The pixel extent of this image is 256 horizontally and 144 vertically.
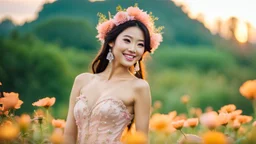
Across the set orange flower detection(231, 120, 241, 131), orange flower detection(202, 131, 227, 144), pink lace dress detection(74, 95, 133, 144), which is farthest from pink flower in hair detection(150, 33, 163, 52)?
orange flower detection(202, 131, 227, 144)

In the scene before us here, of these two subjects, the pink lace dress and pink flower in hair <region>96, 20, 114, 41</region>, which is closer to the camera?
the pink lace dress

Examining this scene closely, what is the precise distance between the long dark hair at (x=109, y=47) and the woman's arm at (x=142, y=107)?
174mm

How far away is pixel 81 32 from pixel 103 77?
45.9 feet

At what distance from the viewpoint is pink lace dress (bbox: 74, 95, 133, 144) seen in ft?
8.18

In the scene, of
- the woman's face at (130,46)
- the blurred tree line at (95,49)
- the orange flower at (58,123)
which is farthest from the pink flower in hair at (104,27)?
the blurred tree line at (95,49)

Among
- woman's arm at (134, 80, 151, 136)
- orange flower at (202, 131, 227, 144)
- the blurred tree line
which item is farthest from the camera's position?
the blurred tree line

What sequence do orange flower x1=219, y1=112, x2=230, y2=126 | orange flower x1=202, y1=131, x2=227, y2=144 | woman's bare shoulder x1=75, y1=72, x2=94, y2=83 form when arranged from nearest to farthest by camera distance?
1. orange flower x1=202, y1=131, x2=227, y2=144
2. orange flower x1=219, y1=112, x2=230, y2=126
3. woman's bare shoulder x1=75, y1=72, x2=94, y2=83

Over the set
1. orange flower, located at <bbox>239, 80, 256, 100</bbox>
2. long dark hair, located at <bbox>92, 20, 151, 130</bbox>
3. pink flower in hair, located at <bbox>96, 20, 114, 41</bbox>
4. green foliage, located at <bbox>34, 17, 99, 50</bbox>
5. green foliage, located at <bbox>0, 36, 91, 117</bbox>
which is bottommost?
orange flower, located at <bbox>239, 80, 256, 100</bbox>

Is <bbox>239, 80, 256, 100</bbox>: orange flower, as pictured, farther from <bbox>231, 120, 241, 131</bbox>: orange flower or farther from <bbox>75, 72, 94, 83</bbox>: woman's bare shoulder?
<bbox>75, 72, 94, 83</bbox>: woman's bare shoulder

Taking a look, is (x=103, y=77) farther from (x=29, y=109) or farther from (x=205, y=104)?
(x=205, y=104)

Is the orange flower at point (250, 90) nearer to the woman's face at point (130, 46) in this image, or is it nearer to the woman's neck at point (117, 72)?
the woman's face at point (130, 46)

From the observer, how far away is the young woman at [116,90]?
250 cm

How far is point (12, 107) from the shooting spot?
2.23 metres

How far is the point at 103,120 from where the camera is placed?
Result: 251 cm
